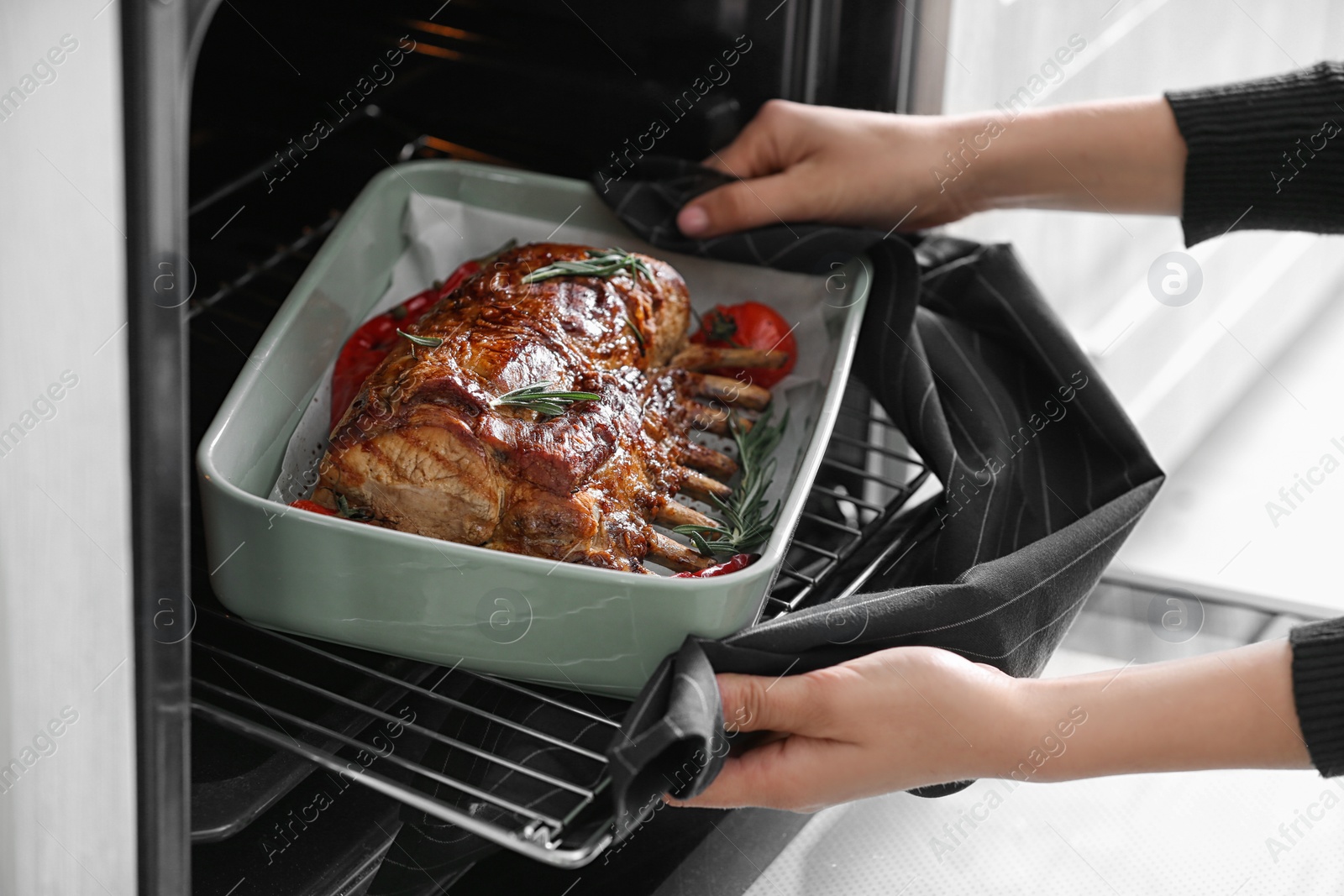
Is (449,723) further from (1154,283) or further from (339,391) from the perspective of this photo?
(1154,283)

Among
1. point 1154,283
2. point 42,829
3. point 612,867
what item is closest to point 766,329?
point 612,867

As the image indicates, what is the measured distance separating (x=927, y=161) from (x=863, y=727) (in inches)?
26.4

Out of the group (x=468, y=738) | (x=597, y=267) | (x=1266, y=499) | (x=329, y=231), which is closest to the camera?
(x=468, y=738)

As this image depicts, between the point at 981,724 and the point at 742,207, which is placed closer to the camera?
the point at 981,724

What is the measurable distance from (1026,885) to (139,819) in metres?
0.72

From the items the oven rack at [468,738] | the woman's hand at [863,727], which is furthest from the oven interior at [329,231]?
the woman's hand at [863,727]

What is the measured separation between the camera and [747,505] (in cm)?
107

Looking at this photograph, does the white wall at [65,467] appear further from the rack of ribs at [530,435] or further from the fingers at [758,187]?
the fingers at [758,187]

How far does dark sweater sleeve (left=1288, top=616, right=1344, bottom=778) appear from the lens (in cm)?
86

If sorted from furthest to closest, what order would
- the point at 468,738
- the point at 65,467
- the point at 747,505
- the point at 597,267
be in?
the point at 597,267 < the point at 747,505 < the point at 468,738 < the point at 65,467

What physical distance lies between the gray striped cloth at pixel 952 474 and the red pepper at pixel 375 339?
184 mm

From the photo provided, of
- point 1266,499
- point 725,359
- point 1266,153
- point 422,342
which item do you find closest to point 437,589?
point 422,342

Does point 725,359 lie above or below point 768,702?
above

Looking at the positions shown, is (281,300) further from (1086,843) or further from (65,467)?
(1086,843)
